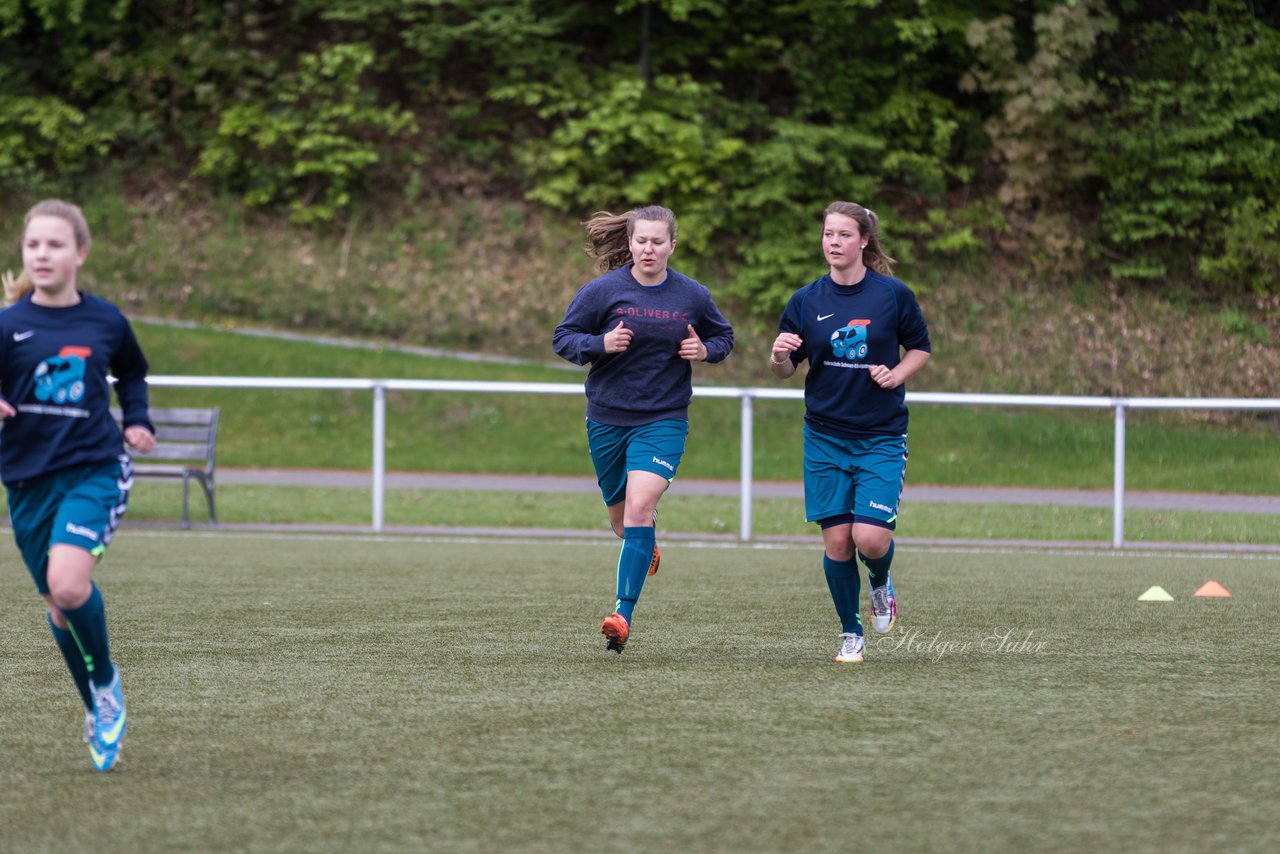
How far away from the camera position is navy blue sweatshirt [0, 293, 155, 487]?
198 inches

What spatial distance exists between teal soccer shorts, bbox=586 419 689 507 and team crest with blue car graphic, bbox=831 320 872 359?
0.79 metres

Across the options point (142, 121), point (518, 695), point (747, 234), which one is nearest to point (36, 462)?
point (518, 695)

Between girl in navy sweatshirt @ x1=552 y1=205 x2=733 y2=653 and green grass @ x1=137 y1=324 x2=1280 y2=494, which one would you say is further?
green grass @ x1=137 y1=324 x2=1280 y2=494

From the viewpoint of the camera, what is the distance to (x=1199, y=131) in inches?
1111

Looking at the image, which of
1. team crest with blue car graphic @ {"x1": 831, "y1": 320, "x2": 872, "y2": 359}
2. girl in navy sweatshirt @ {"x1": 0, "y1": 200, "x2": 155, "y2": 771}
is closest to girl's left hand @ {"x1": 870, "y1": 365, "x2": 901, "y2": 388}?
team crest with blue car graphic @ {"x1": 831, "y1": 320, "x2": 872, "y2": 359}

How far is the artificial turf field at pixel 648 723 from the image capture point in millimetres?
4191

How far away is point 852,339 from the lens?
282 inches

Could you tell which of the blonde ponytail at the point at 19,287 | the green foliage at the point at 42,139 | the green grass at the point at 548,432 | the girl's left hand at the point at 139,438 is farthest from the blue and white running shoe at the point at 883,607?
the green foliage at the point at 42,139

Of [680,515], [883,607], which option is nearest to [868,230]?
[883,607]

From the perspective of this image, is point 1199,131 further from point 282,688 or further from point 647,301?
point 282,688

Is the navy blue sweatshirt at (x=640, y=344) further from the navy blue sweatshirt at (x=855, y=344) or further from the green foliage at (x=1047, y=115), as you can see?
the green foliage at (x=1047, y=115)

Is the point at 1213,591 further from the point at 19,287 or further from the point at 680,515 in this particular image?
→ the point at 19,287

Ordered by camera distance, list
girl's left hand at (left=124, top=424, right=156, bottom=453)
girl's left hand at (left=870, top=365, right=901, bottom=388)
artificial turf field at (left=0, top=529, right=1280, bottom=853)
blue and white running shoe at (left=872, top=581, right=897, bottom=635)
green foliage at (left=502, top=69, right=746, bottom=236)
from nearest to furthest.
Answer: artificial turf field at (left=0, top=529, right=1280, bottom=853), girl's left hand at (left=124, top=424, right=156, bottom=453), girl's left hand at (left=870, top=365, right=901, bottom=388), blue and white running shoe at (left=872, top=581, right=897, bottom=635), green foliage at (left=502, top=69, right=746, bottom=236)

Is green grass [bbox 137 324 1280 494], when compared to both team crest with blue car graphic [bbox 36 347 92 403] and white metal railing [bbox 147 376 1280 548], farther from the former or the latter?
team crest with blue car graphic [bbox 36 347 92 403]
